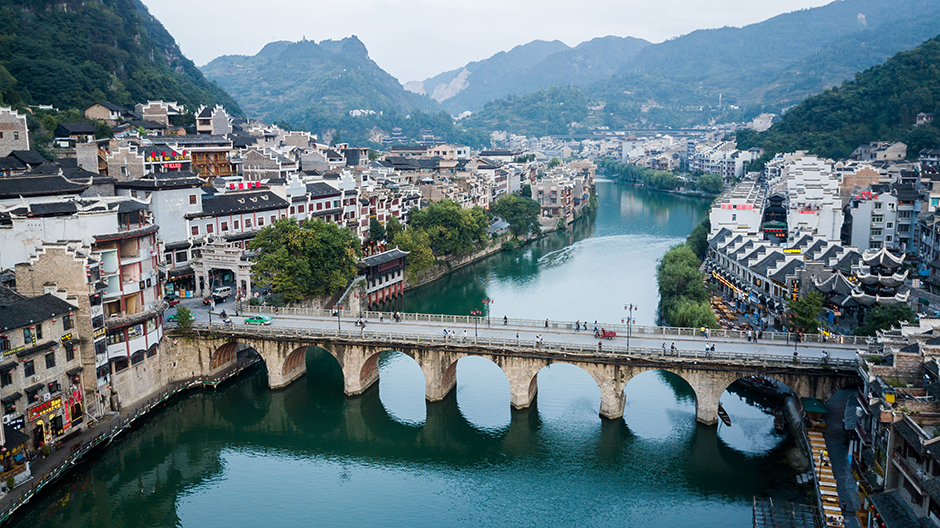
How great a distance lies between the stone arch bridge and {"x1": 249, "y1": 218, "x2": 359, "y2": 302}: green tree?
6.36 meters

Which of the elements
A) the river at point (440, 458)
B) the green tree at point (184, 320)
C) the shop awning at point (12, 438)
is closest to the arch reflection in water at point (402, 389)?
the river at point (440, 458)

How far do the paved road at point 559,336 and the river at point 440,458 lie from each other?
172 inches

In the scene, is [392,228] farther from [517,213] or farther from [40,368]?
[40,368]

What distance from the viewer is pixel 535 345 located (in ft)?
139

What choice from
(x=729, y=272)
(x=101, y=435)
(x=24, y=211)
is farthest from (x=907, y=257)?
(x=24, y=211)

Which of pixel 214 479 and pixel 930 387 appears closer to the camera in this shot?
pixel 930 387

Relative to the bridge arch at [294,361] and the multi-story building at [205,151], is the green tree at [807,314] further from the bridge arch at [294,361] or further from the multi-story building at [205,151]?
the multi-story building at [205,151]

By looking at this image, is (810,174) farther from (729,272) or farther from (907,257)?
(729,272)

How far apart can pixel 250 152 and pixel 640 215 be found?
79472mm

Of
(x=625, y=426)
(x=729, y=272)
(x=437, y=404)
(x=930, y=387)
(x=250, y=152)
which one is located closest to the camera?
(x=930, y=387)

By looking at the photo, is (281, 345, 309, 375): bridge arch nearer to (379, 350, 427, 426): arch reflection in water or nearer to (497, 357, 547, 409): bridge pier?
(379, 350, 427, 426): arch reflection in water

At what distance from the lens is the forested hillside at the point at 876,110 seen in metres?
108

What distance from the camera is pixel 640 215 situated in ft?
452

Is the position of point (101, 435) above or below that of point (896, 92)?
below
